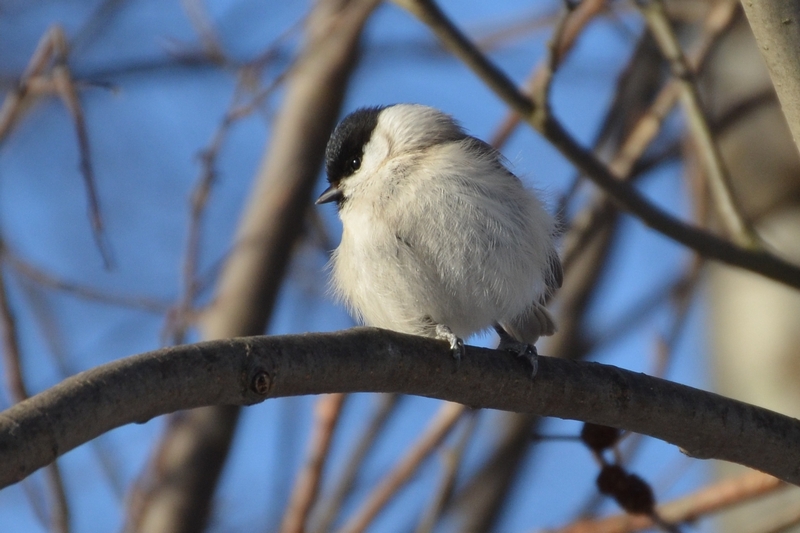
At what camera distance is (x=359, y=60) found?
11.5 ft

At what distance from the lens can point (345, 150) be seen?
2.70m

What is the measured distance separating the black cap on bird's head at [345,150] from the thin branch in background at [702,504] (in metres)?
1.15

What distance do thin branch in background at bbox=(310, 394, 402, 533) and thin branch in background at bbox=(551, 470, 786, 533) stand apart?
1.05m

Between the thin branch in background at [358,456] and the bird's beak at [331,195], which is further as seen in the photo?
the thin branch in background at [358,456]

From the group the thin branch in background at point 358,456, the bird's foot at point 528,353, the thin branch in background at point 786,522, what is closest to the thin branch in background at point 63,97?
the bird's foot at point 528,353

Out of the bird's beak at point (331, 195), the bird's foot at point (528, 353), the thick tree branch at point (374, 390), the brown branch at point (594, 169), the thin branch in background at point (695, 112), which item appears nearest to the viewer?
the thick tree branch at point (374, 390)

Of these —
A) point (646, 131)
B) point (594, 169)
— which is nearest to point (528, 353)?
point (594, 169)

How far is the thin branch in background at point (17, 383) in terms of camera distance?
210 centimetres

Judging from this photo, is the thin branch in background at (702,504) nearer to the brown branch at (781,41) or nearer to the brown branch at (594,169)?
the brown branch at (594,169)

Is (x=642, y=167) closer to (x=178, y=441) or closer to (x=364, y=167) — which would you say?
(x=364, y=167)

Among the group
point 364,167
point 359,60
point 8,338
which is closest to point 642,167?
point 359,60

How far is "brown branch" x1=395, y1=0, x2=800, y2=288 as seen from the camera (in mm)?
2201

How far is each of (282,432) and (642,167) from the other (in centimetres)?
172

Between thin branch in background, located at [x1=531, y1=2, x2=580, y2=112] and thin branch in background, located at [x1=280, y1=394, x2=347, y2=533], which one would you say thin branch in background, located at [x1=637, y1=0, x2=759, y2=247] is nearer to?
thin branch in background, located at [x1=531, y1=2, x2=580, y2=112]
